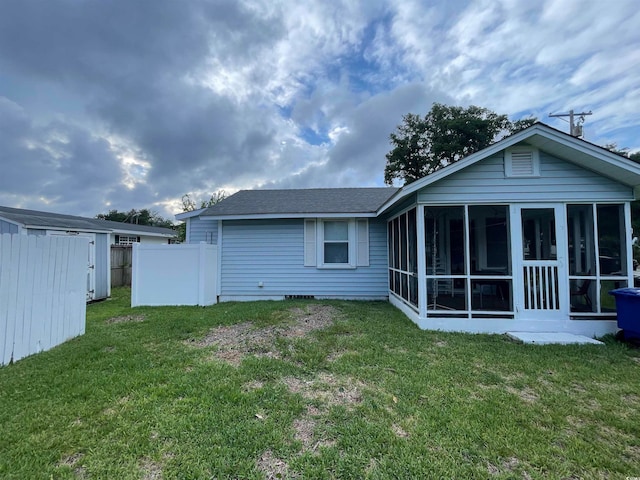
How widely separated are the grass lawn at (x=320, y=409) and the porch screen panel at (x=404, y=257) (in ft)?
5.68

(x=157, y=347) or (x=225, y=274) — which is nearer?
(x=157, y=347)

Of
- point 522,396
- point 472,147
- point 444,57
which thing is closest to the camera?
point 522,396

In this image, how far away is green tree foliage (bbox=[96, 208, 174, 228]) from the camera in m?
39.5

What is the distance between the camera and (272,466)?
207 centimetres

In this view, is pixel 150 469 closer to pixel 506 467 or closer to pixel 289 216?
pixel 506 467

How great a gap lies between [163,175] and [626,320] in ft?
63.9

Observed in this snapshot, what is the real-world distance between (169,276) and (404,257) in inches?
263

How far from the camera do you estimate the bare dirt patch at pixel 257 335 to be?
439 cm

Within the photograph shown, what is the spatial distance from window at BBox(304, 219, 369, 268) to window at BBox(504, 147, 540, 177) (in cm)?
410

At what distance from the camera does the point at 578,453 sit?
224 cm

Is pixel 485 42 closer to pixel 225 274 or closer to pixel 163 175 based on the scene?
pixel 225 274

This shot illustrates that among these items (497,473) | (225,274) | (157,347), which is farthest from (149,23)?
(497,473)

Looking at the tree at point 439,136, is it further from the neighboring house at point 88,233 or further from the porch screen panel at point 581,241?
the neighboring house at point 88,233

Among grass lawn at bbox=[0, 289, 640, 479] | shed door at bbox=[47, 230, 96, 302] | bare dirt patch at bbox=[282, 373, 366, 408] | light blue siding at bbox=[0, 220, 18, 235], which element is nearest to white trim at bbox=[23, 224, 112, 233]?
shed door at bbox=[47, 230, 96, 302]
